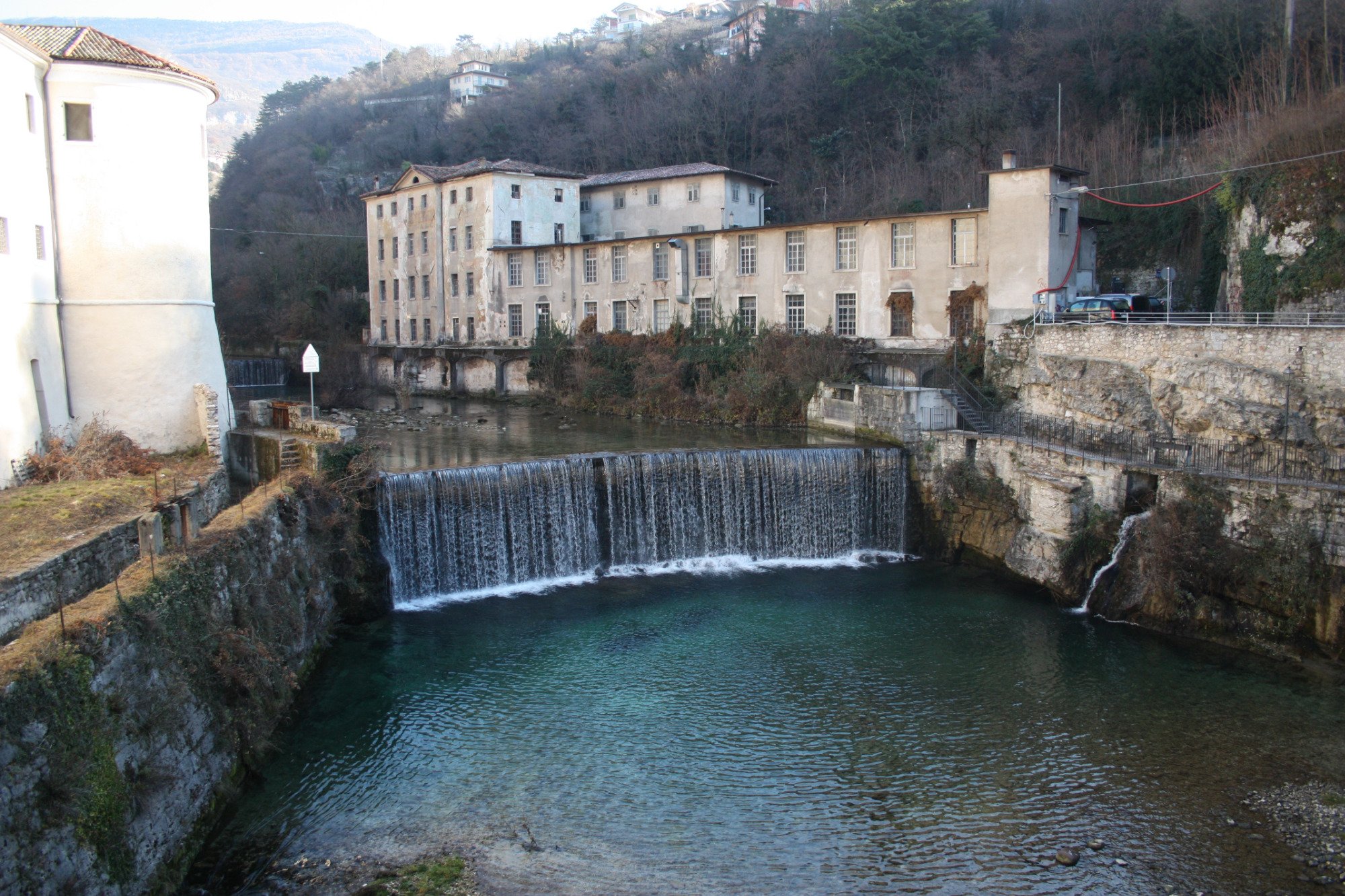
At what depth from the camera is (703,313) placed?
34.2m

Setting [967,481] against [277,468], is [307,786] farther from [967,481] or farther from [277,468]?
[967,481]

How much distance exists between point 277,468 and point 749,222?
2805 centimetres

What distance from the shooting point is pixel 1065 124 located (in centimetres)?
4019

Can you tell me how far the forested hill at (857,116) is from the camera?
34.3 meters

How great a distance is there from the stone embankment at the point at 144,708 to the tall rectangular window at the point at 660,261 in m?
23.2

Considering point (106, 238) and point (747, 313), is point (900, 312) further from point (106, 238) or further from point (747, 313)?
point (106, 238)

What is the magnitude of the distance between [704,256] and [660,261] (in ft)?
6.20

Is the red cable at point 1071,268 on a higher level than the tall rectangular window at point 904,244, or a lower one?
lower

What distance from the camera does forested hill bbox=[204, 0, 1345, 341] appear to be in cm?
3434

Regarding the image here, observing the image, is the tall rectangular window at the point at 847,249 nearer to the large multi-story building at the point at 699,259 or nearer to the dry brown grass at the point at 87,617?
the large multi-story building at the point at 699,259

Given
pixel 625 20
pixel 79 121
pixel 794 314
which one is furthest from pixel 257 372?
pixel 625 20

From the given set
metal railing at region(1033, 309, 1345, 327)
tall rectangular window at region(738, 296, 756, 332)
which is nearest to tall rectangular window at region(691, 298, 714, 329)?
tall rectangular window at region(738, 296, 756, 332)

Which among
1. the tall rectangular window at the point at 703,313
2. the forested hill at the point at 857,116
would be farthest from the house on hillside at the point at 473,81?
the tall rectangular window at the point at 703,313

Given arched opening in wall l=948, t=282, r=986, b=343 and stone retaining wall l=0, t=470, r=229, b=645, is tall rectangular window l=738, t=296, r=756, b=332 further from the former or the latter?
stone retaining wall l=0, t=470, r=229, b=645
